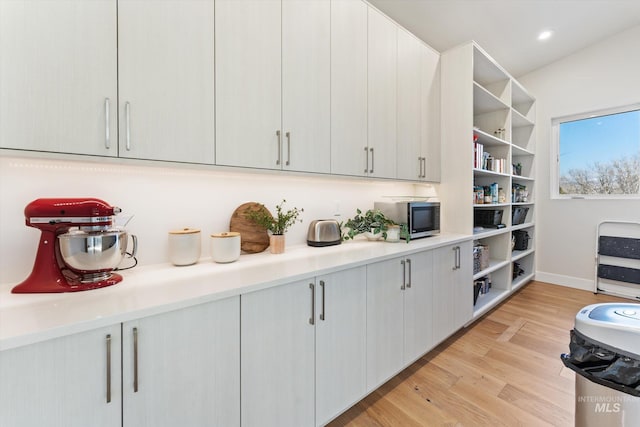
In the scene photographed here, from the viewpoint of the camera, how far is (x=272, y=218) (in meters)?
1.64

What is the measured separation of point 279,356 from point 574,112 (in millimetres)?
4639

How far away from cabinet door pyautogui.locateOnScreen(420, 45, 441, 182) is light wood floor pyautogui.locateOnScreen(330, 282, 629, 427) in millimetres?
1500

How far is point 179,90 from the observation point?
3.81 ft

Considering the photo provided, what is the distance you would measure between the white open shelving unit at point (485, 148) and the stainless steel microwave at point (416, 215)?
306mm

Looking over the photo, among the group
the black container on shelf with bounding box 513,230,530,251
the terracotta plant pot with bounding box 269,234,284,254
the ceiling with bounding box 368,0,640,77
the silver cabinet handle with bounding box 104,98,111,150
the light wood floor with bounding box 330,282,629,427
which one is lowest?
the light wood floor with bounding box 330,282,629,427

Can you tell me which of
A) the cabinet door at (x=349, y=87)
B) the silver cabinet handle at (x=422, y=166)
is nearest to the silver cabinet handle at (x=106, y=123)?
the cabinet door at (x=349, y=87)

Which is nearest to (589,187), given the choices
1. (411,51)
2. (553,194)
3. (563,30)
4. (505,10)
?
(553,194)

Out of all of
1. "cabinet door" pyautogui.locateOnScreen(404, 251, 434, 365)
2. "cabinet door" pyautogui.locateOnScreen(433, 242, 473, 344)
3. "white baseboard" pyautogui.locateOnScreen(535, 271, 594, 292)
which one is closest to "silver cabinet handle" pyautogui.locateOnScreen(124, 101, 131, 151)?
"cabinet door" pyautogui.locateOnScreen(404, 251, 434, 365)

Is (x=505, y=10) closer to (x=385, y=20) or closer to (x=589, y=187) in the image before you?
(x=385, y=20)

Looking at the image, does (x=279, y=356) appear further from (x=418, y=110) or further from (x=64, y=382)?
(x=418, y=110)

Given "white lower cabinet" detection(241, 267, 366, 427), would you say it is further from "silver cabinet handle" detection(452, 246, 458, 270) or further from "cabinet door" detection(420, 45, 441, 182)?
"cabinet door" detection(420, 45, 441, 182)

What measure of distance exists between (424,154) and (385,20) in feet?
3.65

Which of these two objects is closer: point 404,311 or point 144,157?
point 144,157

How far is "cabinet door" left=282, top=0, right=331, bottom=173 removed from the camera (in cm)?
151
